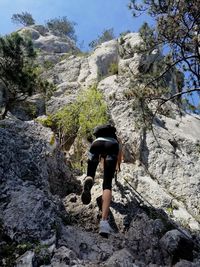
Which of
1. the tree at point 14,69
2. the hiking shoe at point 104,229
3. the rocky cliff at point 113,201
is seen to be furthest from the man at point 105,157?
the tree at point 14,69

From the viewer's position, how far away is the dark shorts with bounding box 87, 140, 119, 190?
6039 millimetres

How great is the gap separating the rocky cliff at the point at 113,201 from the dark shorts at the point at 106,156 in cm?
82

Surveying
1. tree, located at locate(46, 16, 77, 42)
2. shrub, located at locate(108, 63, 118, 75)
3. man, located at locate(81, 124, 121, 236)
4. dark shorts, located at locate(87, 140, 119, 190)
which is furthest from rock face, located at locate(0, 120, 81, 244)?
tree, located at locate(46, 16, 77, 42)

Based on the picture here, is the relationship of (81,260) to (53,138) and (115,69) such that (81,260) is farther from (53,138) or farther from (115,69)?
(115,69)

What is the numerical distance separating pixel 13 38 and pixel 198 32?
19.2 feet

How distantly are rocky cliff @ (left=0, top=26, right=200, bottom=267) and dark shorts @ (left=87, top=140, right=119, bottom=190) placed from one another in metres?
0.82

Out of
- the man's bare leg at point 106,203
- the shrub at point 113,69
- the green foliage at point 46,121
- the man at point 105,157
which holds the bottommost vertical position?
the man's bare leg at point 106,203

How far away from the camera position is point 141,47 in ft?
31.7

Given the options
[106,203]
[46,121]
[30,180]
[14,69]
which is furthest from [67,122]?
[106,203]

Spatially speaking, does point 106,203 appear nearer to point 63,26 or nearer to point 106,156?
point 106,156

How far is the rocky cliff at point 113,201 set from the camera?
199 inches

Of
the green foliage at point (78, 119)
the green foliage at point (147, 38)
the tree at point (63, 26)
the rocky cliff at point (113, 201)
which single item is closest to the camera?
the rocky cliff at point (113, 201)

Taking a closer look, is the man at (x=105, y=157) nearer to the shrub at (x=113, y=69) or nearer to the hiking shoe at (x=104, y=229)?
the hiking shoe at (x=104, y=229)

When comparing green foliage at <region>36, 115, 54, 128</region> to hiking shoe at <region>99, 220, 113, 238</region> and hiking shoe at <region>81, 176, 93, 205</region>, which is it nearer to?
hiking shoe at <region>81, 176, 93, 205</region>
